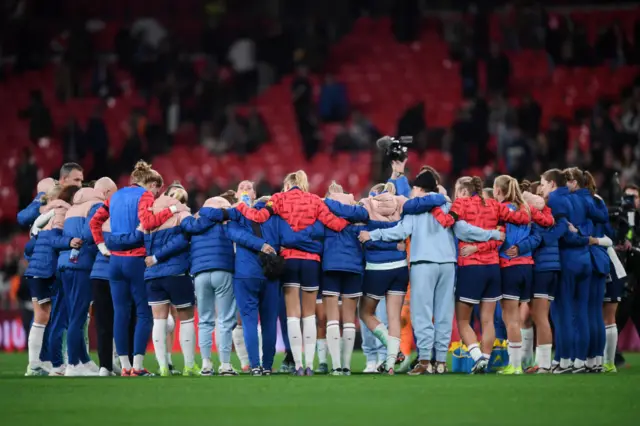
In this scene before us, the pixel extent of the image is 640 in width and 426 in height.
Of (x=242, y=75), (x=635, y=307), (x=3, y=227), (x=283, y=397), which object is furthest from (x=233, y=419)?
(x=242, y=75)

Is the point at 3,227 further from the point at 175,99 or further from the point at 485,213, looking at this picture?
the point at 485,213

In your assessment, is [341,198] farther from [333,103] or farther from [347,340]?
[333,103]

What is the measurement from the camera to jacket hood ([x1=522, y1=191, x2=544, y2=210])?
46.6ft

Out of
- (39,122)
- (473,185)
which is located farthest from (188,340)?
(39,122)

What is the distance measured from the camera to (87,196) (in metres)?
14.6

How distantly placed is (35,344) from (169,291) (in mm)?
2088

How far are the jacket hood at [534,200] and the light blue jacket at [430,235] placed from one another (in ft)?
2.40

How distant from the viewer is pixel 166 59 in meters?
29.6

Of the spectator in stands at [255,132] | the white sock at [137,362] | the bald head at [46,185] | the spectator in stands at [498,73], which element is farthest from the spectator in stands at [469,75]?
the white sock at [137,362]

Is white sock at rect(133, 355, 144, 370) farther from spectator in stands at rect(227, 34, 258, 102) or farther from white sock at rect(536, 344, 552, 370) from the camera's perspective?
spectator in stands at rect(227, 34, 258, 102)

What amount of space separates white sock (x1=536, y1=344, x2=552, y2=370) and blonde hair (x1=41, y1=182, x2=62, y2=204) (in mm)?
6085

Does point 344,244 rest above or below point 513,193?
below

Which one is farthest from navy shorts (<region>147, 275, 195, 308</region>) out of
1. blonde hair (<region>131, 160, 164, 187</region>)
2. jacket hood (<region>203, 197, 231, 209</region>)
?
blonde hair (<region>131, 160, 164, 187</region>)

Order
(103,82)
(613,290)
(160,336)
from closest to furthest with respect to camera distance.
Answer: (160,336), (613,290), (103,82)
